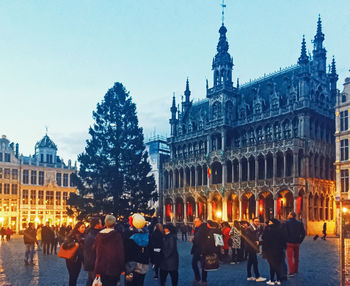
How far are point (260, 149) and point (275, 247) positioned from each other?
3933 centimetres

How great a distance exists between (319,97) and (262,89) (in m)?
8.55

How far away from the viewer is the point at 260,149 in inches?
2020

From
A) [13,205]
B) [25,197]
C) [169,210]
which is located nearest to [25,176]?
[25,197]

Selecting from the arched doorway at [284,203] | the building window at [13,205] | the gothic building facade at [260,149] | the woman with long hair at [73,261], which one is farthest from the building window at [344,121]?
the building window at [13,205]

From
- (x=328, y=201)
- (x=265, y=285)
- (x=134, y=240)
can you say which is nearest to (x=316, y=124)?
(x=328, y=201)

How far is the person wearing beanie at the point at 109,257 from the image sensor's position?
26.6 feet

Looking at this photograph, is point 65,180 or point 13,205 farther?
point 65,180

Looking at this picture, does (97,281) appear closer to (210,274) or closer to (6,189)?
(210,274)

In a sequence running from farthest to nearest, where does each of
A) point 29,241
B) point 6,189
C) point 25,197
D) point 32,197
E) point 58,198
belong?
point 58,198 < point 32,197 < point 25,197 < point 6,189 < point 29,241

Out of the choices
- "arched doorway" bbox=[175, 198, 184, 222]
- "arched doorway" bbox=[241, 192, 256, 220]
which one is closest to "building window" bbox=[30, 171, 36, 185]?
"arched doorway" bbox=[175, 198, 184, 222]

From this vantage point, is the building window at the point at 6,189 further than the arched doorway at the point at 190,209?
Yes

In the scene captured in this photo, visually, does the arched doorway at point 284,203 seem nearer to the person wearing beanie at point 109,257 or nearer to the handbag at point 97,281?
the person wearing beanie at point 109,257

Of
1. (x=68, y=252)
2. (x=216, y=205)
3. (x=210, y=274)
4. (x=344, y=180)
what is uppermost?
(x=344, y=180)

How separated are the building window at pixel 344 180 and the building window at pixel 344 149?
4.51 feet
